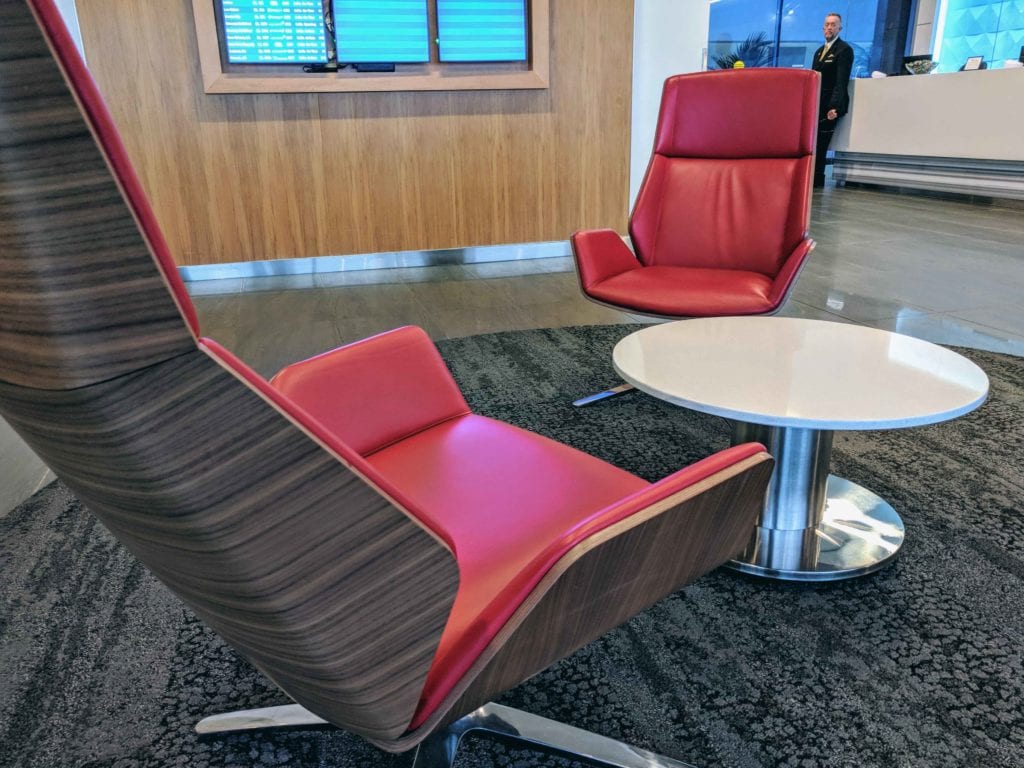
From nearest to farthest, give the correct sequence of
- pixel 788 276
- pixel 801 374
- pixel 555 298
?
pixel 801 374
pixel 788 276
pixel 555 298

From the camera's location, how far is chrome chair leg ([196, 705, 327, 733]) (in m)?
1.19

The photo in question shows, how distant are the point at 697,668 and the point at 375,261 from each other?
4052 millimetres

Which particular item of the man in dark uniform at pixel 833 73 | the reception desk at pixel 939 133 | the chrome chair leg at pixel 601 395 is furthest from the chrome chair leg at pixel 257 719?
the man in dark uniform at pixel 833 73

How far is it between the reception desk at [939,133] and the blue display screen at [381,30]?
526cm

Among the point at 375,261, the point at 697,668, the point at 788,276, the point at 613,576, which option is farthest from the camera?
the point at 375,261

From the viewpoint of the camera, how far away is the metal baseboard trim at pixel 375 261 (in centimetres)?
475

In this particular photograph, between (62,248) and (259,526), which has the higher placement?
(62,248)

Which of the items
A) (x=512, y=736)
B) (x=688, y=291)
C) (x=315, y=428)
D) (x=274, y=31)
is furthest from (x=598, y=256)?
(x=274, y=31)

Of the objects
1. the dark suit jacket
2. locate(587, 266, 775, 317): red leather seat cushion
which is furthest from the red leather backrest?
the dark suit jacket

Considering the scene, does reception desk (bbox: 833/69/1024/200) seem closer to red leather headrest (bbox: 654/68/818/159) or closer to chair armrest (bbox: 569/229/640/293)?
A: red leather headrest (bbox: 654/68/818/159)

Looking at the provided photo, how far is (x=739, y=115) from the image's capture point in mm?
2795

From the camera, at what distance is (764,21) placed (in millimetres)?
10570

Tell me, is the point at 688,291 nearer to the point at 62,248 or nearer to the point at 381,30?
the point at 62,248

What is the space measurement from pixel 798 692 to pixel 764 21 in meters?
11.2
